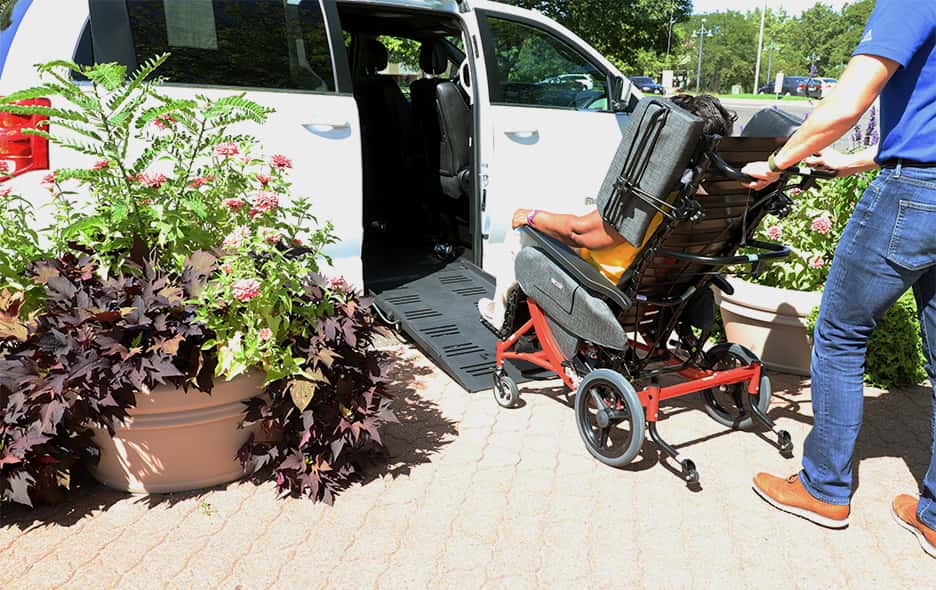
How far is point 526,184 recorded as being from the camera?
4680mm

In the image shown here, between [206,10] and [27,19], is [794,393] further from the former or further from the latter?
[27,19]

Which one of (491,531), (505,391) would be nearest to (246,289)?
(491,531)

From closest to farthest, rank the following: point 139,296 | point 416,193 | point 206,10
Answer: point 139,296, point 206,10, point 416,193

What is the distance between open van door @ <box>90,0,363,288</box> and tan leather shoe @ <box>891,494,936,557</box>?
2754 millimetres

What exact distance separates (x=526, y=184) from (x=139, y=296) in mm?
2688

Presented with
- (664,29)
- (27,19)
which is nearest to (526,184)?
(27,19)

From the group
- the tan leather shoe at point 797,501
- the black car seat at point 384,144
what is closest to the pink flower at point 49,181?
the tan leather shoe at point 797,501

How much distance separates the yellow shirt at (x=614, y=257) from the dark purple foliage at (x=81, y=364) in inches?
64.0

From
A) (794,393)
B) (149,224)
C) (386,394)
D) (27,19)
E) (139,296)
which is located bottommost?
(794,393)

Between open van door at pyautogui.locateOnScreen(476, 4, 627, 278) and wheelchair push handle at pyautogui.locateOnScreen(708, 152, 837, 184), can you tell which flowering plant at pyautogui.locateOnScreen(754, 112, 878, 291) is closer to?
open van door at pyautogui.locateOnScreen(476, 4, 627, 278)

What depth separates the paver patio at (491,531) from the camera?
245cm

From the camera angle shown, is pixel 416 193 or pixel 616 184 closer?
pixel 616 184

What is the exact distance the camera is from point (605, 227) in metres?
3.01

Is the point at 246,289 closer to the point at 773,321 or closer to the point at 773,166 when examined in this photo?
the point at 773,166
